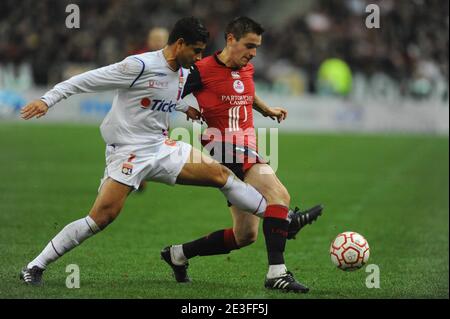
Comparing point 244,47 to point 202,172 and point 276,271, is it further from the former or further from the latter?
point 276,271

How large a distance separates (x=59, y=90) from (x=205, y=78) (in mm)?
1447

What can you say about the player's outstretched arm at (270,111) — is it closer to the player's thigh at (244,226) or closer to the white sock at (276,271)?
the player's thigh at (244,226)

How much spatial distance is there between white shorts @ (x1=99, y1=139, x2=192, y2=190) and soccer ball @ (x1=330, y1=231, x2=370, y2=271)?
1.57m

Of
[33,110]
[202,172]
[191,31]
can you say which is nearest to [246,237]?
[202,172]

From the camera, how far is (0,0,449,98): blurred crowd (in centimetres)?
3117

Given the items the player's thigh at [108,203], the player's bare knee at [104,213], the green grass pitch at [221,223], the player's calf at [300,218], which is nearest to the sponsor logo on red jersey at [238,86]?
the player's calf at [300,218]

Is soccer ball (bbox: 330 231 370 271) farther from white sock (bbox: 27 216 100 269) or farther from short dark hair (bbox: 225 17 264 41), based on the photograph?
white sock (bbox: 27 216 100 269)

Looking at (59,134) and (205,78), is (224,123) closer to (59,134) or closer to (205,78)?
(205,78)

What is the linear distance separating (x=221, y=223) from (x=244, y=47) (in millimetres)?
5251

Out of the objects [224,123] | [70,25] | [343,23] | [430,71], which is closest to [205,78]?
[224,123]

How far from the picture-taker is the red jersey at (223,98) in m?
8.06

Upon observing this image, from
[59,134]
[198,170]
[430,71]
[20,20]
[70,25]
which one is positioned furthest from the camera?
[430,71]
